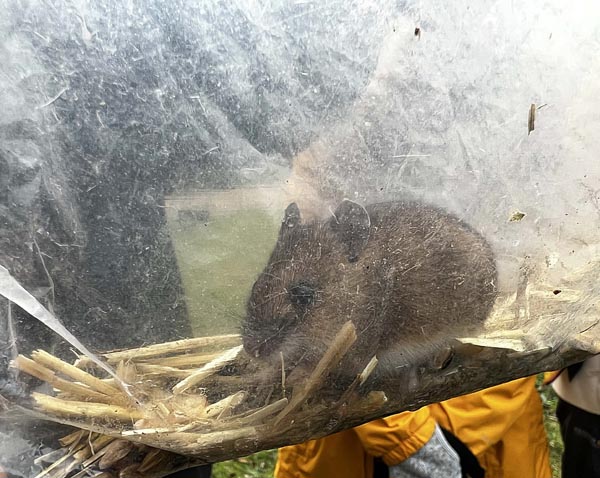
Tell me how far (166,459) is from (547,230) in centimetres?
52

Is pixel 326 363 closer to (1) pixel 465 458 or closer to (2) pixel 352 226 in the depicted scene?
(2) pixel 352 226

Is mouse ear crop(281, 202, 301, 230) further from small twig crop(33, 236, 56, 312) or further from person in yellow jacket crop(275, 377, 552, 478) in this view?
person in yellow jacket crop(275, 377, 552, 478)

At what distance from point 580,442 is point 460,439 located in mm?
435

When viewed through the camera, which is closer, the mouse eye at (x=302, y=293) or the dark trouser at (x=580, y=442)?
the mouse eye at (x=302, y=293)

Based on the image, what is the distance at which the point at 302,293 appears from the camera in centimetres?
74

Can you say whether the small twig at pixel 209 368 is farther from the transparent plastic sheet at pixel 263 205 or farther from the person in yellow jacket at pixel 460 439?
the person in yellow jacket at pixel 460 439

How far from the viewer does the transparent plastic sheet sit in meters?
0.65

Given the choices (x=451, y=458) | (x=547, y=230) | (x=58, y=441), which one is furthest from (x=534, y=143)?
(x=451, y=458)

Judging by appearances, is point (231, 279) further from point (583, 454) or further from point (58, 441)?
point (583, 454)

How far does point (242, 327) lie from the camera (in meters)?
0.73

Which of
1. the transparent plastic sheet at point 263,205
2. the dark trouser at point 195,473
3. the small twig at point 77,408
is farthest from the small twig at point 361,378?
the dark trouser at point 195,473

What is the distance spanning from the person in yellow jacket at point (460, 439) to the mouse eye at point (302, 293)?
0.89m

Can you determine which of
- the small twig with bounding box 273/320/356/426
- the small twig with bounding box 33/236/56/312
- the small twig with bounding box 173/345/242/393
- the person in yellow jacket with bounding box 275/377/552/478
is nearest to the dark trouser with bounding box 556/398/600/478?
the person in yellow jacket with bounding box 275/377/552/478

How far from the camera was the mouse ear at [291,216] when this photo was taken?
71 cm
